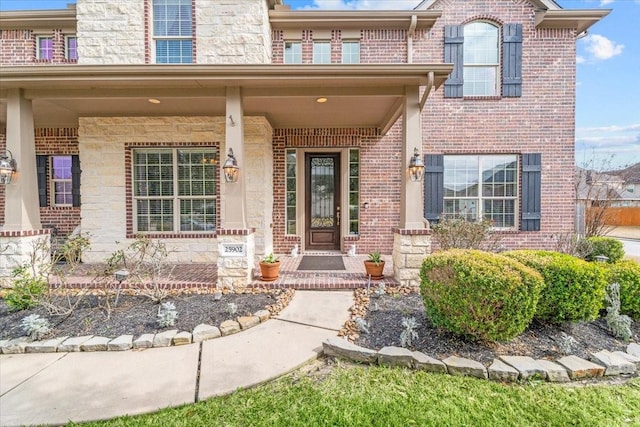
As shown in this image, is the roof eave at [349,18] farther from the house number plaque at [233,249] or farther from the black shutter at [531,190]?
the house number plaque at [233,249]

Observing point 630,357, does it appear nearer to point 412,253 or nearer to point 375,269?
point 412,253

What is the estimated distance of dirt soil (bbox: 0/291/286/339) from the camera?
3359 mm

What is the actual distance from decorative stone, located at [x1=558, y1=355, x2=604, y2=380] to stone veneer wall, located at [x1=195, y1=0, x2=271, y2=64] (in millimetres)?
6790

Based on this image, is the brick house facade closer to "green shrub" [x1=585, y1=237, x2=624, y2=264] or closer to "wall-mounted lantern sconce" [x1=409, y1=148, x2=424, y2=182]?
"green shrub" [x1=585, y1=237, x2=624, y2=264]

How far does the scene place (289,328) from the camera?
3480 mm

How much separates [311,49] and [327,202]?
3.64m

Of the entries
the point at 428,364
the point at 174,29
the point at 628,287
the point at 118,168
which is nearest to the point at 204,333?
the point at 428,364

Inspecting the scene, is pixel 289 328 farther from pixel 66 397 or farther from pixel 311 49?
pixel 311 49

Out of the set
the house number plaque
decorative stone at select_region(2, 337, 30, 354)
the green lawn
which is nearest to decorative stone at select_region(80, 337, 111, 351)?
decorative stone at select_region(2, 337, 30, 354)

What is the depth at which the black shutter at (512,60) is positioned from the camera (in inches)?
279

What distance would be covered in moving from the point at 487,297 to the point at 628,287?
2.05 metres

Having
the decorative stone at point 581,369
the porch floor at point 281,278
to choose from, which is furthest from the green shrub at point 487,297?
the porch floor at point 281,278

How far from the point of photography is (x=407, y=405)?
2195 millimetres

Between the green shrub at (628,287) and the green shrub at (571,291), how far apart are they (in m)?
0.50
